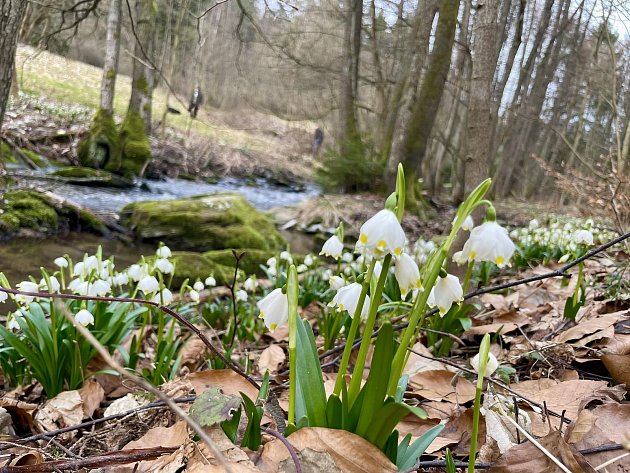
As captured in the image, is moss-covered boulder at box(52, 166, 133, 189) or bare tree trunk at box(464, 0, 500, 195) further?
moss-covered boulder at box(52, 166, 133, 189)

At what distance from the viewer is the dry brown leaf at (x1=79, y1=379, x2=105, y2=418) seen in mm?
2082

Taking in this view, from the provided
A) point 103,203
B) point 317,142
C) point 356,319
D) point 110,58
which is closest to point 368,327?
point 356,319

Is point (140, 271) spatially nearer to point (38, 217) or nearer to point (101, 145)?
point (38, 217)

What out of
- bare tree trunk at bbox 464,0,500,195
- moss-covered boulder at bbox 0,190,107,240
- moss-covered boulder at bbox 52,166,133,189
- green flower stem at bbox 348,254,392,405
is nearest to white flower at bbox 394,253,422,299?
green flower stem at bbox 348,254,392,405

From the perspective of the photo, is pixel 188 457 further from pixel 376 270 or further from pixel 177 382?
pixel 177 382

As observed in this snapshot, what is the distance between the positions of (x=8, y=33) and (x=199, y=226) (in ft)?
14.8

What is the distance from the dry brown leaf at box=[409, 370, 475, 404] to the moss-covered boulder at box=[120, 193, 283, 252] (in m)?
5.47

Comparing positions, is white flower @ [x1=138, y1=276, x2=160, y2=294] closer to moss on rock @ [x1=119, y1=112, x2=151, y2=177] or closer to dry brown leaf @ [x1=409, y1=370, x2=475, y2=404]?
dry brown leaf @ [x1=409, y1=370, x2=475, y2=404]

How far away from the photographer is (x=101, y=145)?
1102 centimetres

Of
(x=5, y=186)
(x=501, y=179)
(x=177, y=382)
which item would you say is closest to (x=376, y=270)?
(x=177, y=382)

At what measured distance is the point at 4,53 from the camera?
9.92 ft

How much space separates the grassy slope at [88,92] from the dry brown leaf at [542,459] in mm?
14803

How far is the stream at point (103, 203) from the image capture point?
18.0 feet

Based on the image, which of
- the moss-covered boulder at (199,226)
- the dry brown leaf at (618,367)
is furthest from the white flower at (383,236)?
the moss-covered boulder at (199,226)
